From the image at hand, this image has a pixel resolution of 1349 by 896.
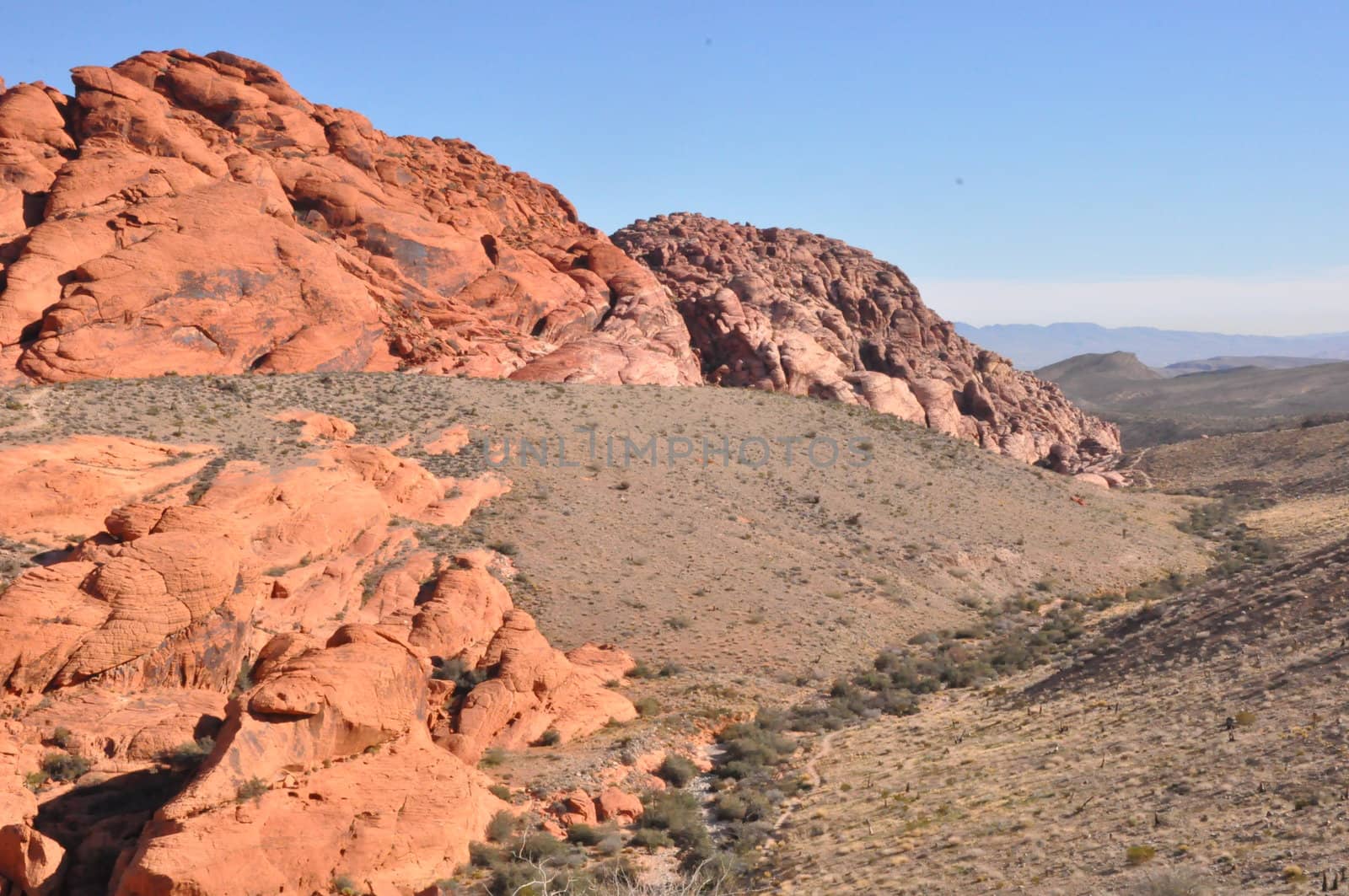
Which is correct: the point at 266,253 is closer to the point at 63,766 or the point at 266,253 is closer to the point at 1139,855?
the point at 63,766

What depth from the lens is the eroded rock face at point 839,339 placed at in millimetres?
63250

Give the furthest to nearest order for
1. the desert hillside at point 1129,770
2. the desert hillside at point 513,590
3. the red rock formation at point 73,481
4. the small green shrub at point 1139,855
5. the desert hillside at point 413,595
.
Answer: the red rock formation at point 73,481
the desert hillside at point 413,595
the desert hillside at point 513,590
the small green shrub at point 1139,855
the desert hillside at point 1129,770

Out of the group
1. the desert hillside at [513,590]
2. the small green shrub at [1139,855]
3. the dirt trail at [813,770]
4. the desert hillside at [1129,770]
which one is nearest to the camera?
the desert hillside at [1129,770]

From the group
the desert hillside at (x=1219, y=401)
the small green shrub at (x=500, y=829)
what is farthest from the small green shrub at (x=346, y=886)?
the desert hillside at (x=1219, y=401)

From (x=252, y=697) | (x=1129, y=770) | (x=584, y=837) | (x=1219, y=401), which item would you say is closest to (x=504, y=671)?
(x=584, y=837)

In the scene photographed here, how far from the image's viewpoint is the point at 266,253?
40250 millimetres

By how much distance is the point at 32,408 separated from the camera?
1148 inches

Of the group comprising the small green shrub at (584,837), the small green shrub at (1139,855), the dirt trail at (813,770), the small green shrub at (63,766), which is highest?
the small green shrub at (63,766)

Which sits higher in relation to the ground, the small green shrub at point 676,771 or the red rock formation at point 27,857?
the red rock formation at point 27,857

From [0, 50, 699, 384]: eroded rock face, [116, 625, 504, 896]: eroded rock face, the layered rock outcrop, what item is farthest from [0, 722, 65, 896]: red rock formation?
[0, 50, 699, 384]: eroded rock face

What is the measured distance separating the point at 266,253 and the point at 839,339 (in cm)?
4298

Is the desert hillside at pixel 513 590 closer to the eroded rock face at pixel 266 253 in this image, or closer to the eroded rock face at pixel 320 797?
the eroded rock face at pixel 320 797

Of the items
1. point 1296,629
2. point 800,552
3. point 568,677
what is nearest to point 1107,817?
point 1296,629

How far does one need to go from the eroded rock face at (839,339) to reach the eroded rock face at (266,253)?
679cm
